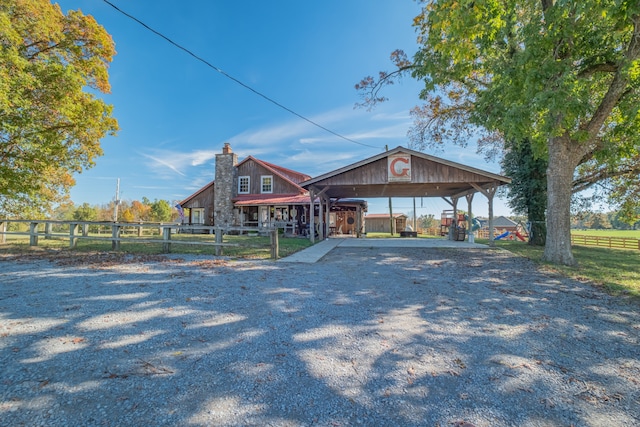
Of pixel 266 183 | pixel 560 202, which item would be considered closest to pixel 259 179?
pixel 266 183

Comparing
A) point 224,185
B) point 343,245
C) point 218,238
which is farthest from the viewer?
point 224,185

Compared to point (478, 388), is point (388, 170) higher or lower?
higher

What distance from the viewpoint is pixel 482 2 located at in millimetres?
5609

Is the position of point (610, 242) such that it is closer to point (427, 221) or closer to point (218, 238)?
point (218, 238)

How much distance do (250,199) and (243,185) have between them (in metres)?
2.13

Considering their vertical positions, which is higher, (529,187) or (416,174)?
(416,174)

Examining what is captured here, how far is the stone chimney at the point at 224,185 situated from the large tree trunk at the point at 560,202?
19.9 m

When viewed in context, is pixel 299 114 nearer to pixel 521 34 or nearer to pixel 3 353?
pixel 521 34

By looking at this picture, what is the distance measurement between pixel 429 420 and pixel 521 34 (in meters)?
9.54

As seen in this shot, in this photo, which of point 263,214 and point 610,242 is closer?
point 610,242

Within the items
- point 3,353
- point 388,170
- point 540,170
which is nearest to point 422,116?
point 388,170

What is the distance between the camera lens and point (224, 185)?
22.4 m

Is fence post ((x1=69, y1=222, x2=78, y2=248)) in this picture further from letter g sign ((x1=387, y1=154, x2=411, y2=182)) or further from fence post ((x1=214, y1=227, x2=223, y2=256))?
letter g sign ((x1=387, y1=154, x2=411, y2=182))

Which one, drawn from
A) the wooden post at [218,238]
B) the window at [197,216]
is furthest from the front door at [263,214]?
the wooden post at [218,238]
